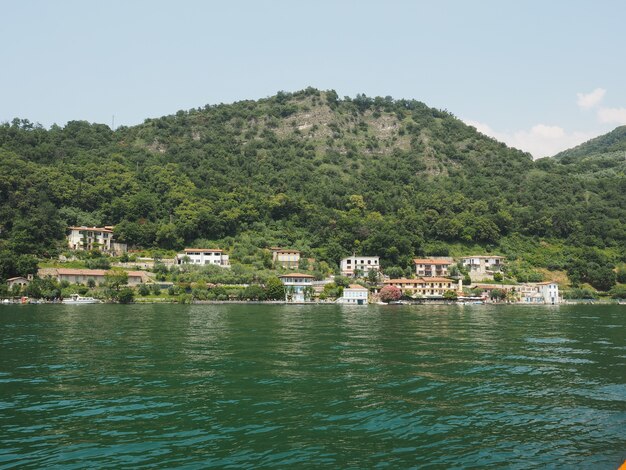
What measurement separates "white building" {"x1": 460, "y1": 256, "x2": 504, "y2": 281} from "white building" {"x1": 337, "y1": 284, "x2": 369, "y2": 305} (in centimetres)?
3406

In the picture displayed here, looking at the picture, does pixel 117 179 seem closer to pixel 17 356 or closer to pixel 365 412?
pixel 17 356

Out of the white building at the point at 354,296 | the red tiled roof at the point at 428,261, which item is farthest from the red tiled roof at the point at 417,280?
the white building at the point at 354,296

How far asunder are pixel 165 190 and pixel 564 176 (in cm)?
13014

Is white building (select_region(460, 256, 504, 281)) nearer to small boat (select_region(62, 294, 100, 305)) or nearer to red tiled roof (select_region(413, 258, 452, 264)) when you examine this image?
red tiled roof (select_region(413, 258, 452, 264))

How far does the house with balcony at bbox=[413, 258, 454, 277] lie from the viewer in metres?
118

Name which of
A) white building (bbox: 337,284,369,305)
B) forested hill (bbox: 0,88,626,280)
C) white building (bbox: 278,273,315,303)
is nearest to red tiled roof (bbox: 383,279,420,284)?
forested hill (bbox: 0,88,626,280)

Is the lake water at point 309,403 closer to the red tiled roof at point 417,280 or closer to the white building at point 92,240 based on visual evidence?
the red tiled roof at point 417,280

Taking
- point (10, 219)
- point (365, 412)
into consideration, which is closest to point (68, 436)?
point (365, 412)

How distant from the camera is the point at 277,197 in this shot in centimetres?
13562

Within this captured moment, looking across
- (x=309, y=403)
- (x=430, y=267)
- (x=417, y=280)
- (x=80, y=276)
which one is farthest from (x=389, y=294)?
(x=309, y=403)

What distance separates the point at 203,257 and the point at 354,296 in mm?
34169

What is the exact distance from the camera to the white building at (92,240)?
4313 inches

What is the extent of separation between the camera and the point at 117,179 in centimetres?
13000

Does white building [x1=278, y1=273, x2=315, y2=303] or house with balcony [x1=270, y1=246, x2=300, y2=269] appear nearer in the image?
white building [x1=278, y1=273, x2=315, y2=303]
